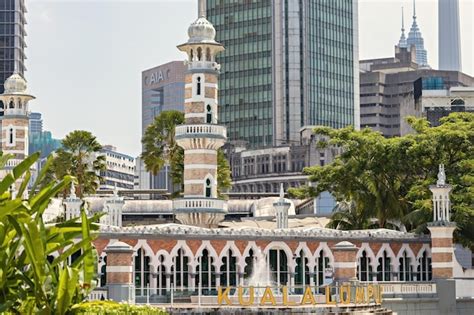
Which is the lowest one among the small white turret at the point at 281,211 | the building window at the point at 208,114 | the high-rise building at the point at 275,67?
the small white turret at the point at 281,211

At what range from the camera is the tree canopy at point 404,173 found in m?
60.6

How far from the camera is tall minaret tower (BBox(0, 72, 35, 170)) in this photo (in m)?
82.2

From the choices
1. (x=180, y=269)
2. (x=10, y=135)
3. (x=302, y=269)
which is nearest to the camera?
(x=180, y=269)

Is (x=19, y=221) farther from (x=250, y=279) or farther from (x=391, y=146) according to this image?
(x=391, y=146)

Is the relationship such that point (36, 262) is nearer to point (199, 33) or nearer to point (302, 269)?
point (302, 269)

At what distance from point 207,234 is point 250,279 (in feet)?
9.95

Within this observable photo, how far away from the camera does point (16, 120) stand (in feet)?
271

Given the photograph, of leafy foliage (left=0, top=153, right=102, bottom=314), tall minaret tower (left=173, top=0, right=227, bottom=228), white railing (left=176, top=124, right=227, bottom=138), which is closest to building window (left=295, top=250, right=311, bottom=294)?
tall minaret tower (left=173, top=0, right=227, bottom=228)

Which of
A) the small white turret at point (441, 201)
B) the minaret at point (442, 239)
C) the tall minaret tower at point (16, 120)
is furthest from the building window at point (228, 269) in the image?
the tall minaret tower at point (16, 120)

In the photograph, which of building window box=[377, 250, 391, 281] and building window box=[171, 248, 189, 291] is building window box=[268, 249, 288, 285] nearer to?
building window box=[171, 248, 189, 291]

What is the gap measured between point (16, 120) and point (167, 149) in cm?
1069

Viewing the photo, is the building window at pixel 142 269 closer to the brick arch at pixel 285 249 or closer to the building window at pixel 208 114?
the brick arch at pixel 285 249

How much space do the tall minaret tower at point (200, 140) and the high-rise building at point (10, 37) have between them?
4434 inches

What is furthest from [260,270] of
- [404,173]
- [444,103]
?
[444,103]
